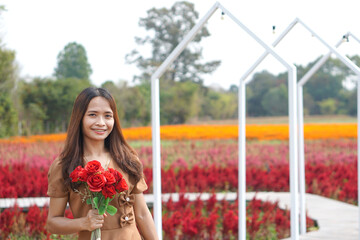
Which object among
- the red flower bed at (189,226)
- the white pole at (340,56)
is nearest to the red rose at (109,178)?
the white pole at (340,56)

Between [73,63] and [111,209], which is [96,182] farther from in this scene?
[73,63]

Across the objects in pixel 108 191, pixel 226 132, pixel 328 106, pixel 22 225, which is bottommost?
pixel 22 225

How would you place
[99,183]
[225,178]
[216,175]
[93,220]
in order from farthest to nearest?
[216,175]
[225,178]
[93,220]
[99,183]

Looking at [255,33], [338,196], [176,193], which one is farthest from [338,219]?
[255,33]

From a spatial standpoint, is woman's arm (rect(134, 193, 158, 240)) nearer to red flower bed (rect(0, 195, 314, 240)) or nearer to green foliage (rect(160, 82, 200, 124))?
red flower bed (rect(0, 195, 314, 240))

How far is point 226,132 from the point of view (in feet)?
49.7

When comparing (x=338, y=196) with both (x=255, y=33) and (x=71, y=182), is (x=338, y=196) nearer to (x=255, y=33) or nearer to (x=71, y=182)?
(x=255, y=33)

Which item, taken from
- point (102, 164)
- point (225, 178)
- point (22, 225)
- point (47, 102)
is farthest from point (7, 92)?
point (102, 164)

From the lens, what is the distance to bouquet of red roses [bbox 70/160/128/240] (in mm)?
2010

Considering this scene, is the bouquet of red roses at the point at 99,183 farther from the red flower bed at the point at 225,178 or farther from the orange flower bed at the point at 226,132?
the orange flower bed at the point at 226,132

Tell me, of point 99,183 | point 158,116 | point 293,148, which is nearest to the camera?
A: point 99,183

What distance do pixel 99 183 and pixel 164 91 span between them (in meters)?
12.7

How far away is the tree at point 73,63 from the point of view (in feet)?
47.0

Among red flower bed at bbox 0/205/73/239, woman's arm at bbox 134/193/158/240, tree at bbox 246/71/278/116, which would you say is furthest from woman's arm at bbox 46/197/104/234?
tree at bbox 246/71/278/116
